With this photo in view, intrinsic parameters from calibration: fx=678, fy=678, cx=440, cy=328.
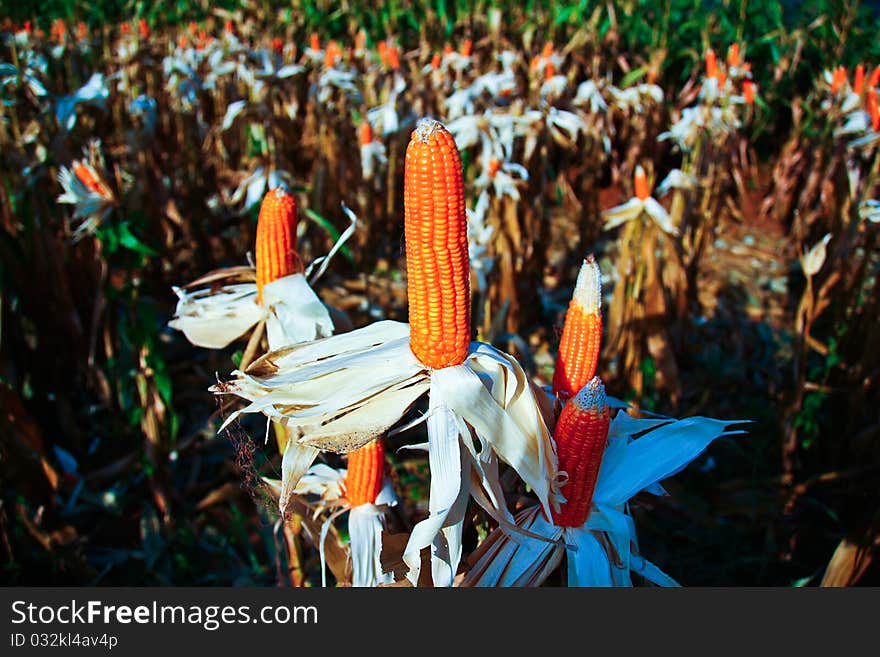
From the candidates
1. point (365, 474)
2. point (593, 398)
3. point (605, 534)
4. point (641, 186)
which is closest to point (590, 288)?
point (593, 398)

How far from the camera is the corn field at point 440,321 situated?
126 cm

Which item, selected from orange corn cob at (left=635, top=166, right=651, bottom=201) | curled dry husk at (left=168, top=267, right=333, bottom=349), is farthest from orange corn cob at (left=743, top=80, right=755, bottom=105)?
curled dry husk at (left=168, top=267, right=333, bottom=349)

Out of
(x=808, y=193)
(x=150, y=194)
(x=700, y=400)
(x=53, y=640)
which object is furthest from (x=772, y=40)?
(x=53, y=640)

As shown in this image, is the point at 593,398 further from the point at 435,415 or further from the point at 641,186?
the point at 641,186

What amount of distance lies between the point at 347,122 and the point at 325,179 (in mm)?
953

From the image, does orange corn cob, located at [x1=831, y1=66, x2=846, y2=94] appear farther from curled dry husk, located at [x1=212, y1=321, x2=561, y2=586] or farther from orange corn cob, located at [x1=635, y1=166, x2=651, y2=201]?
curled dry husk, located at [x1=212, y1=321, x2=561, y2=586]

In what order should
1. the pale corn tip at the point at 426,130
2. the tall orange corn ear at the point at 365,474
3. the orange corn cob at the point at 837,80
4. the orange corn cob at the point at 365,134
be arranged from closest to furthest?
the pale corn tip at the point at 426,130, the tall orange corn ear at the point at 365,474, the orange corn cob at the point at 365,134, the orange corn cob at the point at 837,80

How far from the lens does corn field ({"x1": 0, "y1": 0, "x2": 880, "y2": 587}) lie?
1.26 m

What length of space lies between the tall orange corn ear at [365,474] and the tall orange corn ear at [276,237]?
1.77 ft

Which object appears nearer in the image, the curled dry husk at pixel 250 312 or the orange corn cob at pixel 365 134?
the curled dry husk at pixel 250 312

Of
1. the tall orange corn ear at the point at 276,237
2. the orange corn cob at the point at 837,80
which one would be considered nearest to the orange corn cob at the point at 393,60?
the orange corn cob at the point at 837,80

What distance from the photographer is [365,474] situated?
1.59 metres

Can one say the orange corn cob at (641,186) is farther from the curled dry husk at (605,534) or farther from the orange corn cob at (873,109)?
the curled dry husk at (605,534)

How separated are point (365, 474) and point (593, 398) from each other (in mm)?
652
